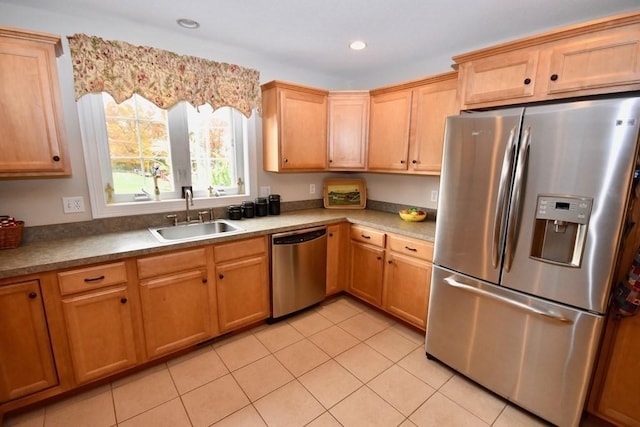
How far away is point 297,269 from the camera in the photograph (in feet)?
8.38

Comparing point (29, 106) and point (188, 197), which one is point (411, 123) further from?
point (29, 106)

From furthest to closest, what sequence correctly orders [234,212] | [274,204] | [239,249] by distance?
[274,204] < [234,212] < [239,249]

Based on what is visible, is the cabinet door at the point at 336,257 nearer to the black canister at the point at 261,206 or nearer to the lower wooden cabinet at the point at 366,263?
the lower wooden cabinet at the point at 366,263

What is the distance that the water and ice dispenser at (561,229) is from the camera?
4.53 feet

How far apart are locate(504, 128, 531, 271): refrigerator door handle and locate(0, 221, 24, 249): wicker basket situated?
113 inches

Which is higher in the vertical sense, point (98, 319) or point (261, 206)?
point (261, 206)

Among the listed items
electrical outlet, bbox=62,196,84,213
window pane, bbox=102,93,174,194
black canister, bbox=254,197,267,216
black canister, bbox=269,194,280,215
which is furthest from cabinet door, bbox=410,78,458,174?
electrical outlet, bbox=62,196,84,213

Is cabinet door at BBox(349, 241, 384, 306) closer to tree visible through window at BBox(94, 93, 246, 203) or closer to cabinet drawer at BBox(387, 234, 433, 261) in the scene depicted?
cabinet drawer at BBox(387, 234, 433, 261)

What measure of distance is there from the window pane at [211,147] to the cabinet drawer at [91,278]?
40.8 inches

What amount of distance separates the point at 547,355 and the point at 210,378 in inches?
79.4

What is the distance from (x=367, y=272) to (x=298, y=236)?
0.78 meters

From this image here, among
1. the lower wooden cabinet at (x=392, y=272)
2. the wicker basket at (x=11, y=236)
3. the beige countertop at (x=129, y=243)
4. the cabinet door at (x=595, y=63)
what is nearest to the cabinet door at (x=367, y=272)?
the lower wooden cabinet at (x=392, y=272)

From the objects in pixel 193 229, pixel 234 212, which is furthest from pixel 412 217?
pixel 193 229

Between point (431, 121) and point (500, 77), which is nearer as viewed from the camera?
point (500, 77)
